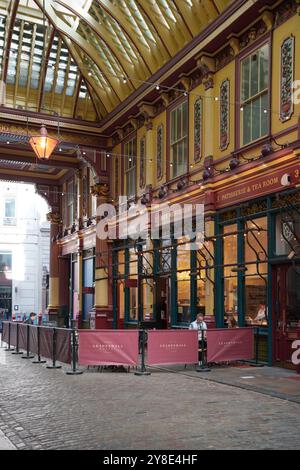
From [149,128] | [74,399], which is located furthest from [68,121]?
[74,399]

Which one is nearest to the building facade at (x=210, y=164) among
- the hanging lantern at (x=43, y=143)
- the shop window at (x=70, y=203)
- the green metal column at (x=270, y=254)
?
the green metal column at (x=270, y=254)

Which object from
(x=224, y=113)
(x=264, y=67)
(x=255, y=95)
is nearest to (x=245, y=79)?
(x=255, y=95)

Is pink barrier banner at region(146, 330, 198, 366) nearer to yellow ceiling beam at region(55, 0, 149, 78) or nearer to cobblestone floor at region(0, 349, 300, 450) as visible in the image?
cobblestone floor at region(0, 349, 300, 450)

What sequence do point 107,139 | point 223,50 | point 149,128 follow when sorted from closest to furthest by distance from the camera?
point 223,50, point 149,128, point 107,139

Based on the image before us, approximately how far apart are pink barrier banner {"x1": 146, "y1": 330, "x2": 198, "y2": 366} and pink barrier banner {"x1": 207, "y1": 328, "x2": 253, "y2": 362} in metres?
0.38

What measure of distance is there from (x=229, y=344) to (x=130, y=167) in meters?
10.1

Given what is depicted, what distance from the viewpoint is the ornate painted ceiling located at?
1742 cm

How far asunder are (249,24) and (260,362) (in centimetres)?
824

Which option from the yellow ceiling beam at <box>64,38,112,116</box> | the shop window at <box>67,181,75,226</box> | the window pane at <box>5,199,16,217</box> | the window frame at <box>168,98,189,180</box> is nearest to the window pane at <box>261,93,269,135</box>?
the window frame at <box>168,98,189,180</box>

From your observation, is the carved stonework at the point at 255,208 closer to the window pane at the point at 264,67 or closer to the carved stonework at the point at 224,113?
the carved stonework at the point at 224,113

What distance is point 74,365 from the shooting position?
13.1m

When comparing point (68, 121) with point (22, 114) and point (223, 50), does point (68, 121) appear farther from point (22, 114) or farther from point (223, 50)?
point (223, 50)

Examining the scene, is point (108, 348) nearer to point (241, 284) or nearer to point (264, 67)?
point (241, 284)

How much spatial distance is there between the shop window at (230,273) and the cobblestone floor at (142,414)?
11.5ft
